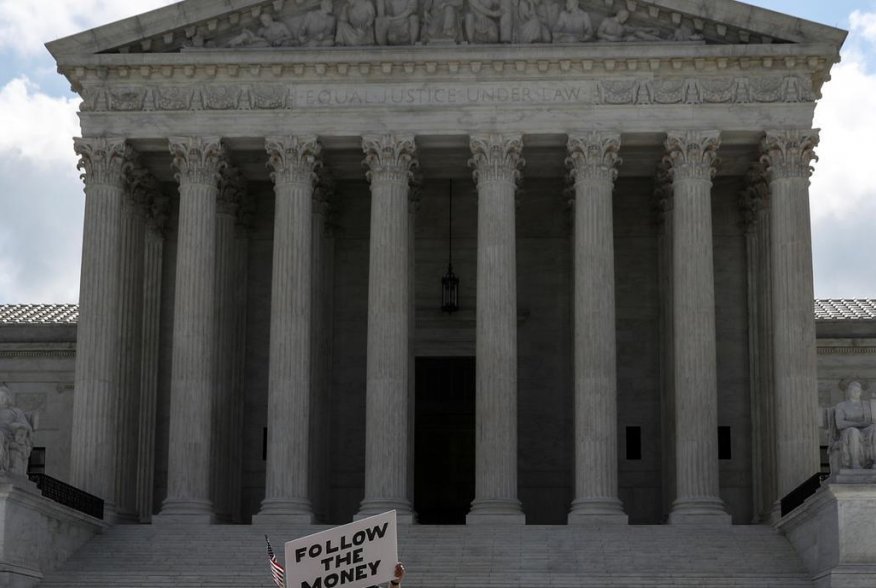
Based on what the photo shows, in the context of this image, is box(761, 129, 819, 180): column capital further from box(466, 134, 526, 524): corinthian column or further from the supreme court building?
box(466, 134, 526, 524): corinthian column

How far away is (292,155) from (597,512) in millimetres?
14273

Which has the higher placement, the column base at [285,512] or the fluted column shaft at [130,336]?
the fluted column shaft at [130,336]

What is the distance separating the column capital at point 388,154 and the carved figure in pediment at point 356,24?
3.15m

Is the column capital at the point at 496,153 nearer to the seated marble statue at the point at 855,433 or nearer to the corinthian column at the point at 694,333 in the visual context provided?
the corinthian column at the point at 694,333

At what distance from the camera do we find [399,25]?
168 ft

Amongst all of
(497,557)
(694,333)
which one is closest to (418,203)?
(694,333)

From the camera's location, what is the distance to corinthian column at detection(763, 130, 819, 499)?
47.9 meters

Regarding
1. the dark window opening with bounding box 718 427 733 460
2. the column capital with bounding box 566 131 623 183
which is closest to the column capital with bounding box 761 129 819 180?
the column capital with bounding box 566 131 623 183

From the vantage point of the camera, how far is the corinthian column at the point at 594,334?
158 feet

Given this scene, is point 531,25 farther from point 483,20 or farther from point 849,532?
point 849,532

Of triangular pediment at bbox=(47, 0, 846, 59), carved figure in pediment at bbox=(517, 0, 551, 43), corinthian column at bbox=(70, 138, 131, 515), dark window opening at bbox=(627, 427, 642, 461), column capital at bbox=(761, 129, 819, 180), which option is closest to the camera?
corinthian column at bbox=(70, 138, 131, 515)

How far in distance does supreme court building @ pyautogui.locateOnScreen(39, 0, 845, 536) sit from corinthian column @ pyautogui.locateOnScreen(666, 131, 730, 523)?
68 mm

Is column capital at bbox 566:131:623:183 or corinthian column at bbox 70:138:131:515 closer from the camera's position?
corinthian column at bbox 70:138:131:515

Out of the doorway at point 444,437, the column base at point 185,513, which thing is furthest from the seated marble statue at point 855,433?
the column base at point 185,513
